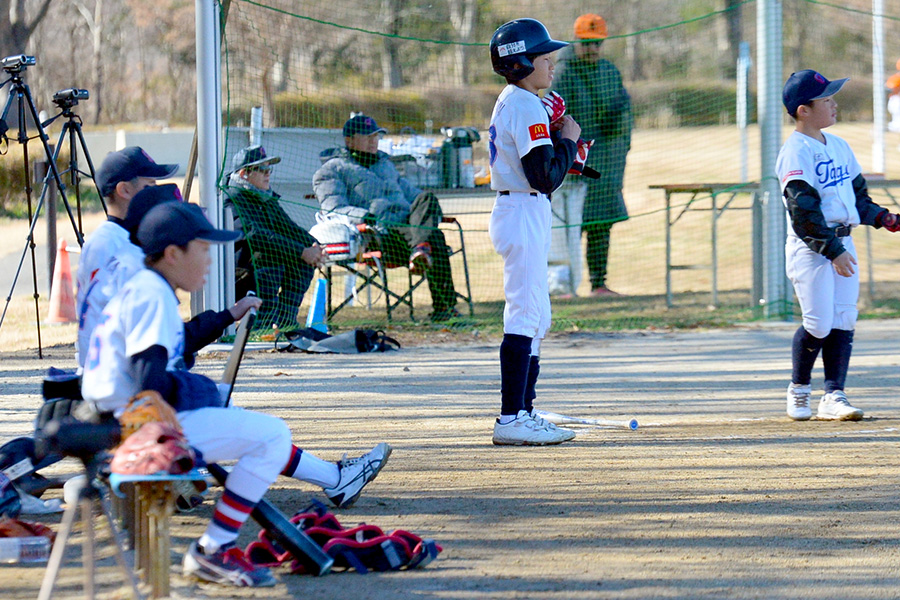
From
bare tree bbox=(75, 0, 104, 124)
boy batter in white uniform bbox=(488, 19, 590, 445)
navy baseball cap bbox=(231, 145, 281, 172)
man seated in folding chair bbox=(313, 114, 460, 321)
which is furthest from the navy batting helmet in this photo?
bare tree bbox=(75, 0, 104, 124)

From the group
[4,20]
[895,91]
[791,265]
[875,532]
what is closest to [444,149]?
[791,265]

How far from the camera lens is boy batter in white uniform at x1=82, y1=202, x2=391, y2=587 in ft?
9.86

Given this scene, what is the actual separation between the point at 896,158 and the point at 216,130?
1660cm

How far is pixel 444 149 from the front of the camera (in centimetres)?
1059

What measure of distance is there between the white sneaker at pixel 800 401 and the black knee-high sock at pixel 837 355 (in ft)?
0.48

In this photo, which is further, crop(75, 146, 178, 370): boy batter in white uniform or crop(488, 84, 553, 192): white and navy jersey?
crop(488, 84, 553, 192): white and navy jersey

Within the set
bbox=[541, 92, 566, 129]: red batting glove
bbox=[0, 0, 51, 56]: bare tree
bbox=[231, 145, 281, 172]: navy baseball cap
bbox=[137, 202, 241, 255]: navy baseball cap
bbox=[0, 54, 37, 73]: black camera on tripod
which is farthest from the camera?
bbox=[0, 0, 51, 56]: bare tree

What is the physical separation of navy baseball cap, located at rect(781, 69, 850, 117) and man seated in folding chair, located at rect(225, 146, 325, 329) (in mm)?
4177

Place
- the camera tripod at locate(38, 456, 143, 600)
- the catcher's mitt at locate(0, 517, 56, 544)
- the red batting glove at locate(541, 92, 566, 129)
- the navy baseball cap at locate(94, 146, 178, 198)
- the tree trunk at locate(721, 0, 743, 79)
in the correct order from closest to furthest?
1. the camera tripod at locate(38, 456, 143, 600)
2. the catcher's mitt at locate(0, 517, 56, 544)
3. the navy baseball cap at locate(94, 146, 178, 198)
4. the red batting glove at locate(541, 92, 566, 129)
5. the tree trunk at locate(721, 0, 743, 79)

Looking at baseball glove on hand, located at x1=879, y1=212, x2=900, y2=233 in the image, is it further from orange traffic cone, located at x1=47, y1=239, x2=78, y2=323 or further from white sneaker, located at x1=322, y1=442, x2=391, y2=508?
orange traffic cone, located at x1=47, y1=239, x2=78, y2=323

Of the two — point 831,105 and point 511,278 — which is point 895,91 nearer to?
point 831,105

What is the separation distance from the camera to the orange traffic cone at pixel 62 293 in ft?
29.8

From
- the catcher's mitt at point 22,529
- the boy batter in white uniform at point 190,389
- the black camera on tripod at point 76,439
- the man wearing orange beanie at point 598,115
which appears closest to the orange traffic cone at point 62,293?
the man wearing orange beanie at point 598,115

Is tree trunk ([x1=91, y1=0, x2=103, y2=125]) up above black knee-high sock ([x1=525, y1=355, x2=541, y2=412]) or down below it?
above
